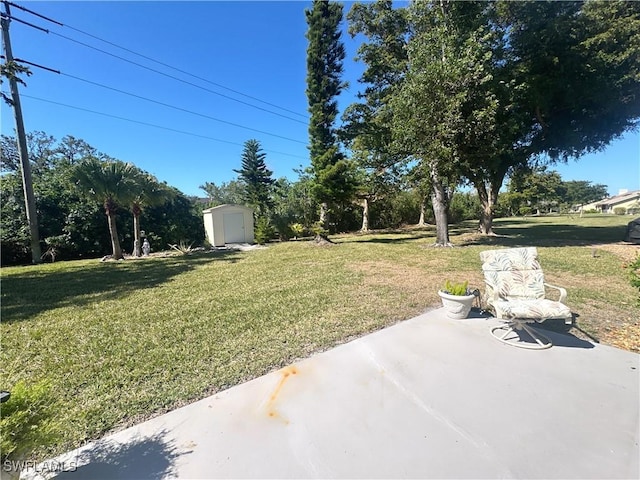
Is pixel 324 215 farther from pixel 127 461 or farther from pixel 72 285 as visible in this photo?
pixel 127 461

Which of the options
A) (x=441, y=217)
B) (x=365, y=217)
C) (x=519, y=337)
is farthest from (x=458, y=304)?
(x=365, y=217)

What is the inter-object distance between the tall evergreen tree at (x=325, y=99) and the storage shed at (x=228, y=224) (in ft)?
15.7

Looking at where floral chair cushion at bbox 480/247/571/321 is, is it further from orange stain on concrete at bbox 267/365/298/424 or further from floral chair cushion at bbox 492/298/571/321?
orange stain on concrete at bbox 267/365/298/424

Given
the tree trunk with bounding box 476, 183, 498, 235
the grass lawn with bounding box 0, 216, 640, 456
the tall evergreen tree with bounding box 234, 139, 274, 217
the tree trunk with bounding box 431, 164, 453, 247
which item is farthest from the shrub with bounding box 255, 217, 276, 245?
the tree trunk with bounding box 476, 183, 498, 235

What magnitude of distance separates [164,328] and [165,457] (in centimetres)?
235

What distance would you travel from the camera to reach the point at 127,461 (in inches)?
66.2

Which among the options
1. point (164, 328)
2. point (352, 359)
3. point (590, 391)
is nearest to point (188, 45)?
point (164, 328)

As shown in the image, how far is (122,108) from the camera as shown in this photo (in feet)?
40.7

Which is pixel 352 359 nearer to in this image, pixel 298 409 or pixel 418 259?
pixel 298 409

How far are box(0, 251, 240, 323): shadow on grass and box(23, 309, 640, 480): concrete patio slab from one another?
15.1 ft

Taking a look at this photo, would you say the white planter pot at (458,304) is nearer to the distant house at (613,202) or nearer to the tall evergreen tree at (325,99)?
the tall evergreen tree at (325,99)

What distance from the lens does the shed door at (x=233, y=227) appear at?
14.5m

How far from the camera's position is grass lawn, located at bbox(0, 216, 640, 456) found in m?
2.43

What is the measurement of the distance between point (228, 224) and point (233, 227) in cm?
33
